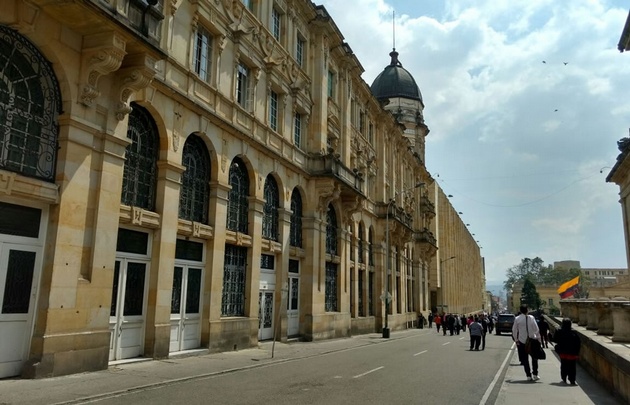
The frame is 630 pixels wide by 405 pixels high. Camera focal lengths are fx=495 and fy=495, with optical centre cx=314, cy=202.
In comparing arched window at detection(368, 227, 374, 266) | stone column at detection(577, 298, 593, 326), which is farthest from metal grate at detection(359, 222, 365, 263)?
stone column at detection(577, 298, 593, 326)

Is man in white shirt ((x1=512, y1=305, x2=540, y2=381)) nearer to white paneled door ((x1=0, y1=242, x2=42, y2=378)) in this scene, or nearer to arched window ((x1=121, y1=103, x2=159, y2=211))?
arched window ((x1=121, y1=103, x2=159, y2=211))

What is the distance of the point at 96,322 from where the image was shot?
38.6ft

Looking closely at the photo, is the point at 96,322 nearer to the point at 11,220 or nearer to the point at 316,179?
the point at 11,220

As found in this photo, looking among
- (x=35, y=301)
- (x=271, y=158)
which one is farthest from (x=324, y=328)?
(x=35, y=301)

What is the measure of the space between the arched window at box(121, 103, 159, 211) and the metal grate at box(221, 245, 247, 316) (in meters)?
4.69

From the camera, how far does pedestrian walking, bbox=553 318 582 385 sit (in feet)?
37.3

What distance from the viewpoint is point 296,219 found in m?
24.8

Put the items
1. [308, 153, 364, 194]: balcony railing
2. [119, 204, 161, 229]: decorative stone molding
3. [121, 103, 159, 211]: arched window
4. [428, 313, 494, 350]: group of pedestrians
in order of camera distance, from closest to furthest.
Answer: [119, 204, 161, 229]: decorative stone molding → [121, 103, 159, 211]: arched window → [428, 313, 494, 350]: group of pedestrians → [308, 153, 364, 194]: balcony railing

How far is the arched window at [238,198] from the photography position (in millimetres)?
18984

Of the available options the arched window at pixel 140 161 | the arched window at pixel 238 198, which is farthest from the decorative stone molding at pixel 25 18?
the arched window at pixel 238 198

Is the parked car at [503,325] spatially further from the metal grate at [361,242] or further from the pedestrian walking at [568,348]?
the pedestrian walking at [568,348]

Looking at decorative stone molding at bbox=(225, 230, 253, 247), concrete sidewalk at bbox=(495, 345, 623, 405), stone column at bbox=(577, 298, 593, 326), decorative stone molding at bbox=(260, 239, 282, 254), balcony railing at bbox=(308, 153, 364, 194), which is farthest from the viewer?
balcony railing at bbox=(308, 153, 364, 194)

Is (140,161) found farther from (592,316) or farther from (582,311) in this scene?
(582,311)

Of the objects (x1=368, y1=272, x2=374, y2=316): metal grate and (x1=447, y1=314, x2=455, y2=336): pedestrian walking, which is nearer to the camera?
(x1=368, y1=272, x2=374, y2=316): metal grate
